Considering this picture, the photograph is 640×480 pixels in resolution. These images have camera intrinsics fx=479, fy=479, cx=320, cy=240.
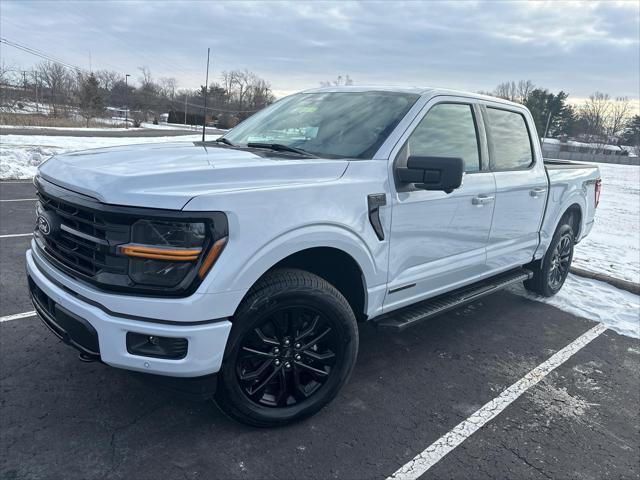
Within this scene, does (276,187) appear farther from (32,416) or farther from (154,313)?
(32,416)

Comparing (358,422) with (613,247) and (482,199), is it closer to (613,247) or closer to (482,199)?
(482,199)

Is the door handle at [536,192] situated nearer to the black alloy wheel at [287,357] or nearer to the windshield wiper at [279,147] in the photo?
the windshield wiper at [279,147]

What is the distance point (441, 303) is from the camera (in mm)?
3721

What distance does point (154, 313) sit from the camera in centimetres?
221

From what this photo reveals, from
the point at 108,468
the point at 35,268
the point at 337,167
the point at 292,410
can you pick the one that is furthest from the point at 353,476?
the point at 35,268

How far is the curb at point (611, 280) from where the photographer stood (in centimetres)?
584

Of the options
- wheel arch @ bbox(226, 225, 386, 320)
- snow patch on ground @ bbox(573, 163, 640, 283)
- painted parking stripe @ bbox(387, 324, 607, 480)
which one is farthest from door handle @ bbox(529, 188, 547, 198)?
snow patch on ground @ bbox(573, 163, 640, 283)

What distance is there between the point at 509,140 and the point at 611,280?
9.57 feet

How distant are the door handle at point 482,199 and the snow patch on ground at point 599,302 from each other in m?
2.19

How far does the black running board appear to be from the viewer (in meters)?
3.31

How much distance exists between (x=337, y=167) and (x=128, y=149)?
1.37 metres

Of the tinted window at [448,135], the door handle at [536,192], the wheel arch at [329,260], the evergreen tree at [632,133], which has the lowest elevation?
the wheel arch at [329,260]

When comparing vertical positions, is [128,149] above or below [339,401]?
above

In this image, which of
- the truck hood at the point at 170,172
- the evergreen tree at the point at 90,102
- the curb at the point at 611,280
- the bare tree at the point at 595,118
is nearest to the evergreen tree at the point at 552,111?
the bare tree at the point at 595,118
